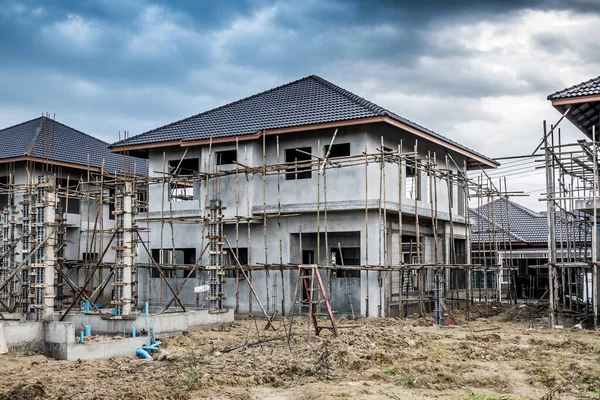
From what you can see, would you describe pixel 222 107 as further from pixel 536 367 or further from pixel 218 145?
pixel 536 367

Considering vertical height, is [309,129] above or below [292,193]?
above

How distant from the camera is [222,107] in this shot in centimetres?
2416

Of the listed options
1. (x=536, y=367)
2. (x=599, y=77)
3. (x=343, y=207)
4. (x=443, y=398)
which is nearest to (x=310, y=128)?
(x=343, y=207)

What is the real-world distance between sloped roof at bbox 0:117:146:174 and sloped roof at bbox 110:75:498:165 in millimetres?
3319

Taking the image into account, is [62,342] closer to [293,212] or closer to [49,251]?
[49,251]

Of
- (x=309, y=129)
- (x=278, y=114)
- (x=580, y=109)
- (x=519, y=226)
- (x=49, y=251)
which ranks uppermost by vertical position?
(x=278, y=114)

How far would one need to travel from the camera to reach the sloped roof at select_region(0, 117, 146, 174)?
2586 centimetres

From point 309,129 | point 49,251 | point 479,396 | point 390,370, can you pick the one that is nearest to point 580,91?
point 309,129

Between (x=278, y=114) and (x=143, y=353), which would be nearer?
(x=143, y=353)

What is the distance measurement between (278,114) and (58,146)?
10663 mm

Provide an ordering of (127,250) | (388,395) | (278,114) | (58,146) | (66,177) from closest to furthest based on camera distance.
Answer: (388,395) → (127,250) → (278,114) → (66,177) → (58,146)

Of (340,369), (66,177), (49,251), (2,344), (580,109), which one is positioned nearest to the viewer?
(340,369)

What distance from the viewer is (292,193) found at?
20.6 m

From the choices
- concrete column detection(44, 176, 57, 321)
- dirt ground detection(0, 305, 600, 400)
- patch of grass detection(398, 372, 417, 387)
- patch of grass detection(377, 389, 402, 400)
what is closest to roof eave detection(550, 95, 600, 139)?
dirt ground detection(0, 305, 600, 400)
